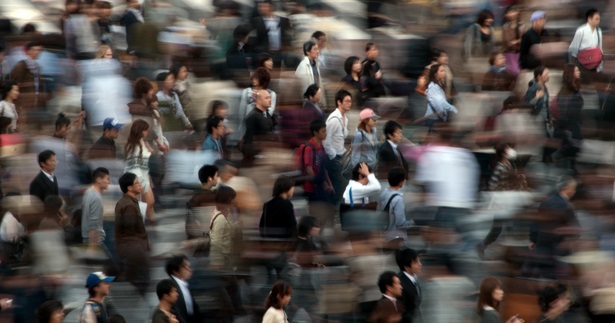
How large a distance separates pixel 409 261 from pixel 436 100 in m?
4.64

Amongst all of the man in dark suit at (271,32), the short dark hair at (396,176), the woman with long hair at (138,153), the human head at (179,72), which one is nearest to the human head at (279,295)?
the short dark hair at (396,176)

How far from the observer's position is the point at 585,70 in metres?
17.4

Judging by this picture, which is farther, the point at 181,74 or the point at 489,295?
the point at 181,74

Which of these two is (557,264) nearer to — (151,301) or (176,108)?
(151,301)

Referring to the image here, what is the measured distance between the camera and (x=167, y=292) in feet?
39.3

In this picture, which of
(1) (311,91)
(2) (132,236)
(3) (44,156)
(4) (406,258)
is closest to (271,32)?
(1) (311,91)

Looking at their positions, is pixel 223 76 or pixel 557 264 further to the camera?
pixel 223 76

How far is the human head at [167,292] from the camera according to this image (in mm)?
11969

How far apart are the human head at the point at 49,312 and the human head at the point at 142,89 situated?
15.0 ft

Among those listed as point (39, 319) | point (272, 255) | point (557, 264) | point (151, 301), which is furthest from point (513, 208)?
point (39, 319)

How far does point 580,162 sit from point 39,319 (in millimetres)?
6463

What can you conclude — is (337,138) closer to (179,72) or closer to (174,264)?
(179,72)

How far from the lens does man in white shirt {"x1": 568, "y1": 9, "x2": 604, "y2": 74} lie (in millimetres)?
17766

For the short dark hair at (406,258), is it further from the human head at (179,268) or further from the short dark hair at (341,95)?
the short dark hair at (341,95)
